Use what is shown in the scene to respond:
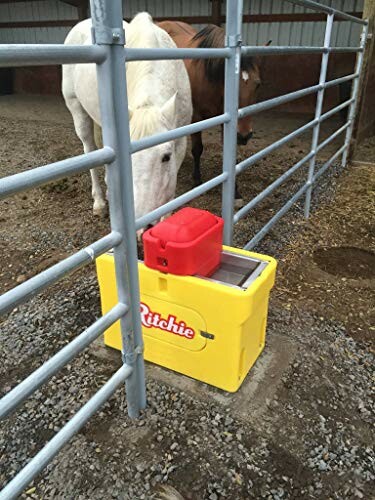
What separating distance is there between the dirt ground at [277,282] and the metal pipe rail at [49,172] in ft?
3.53

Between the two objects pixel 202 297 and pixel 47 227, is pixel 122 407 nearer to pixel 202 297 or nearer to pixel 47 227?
pixel 202 297

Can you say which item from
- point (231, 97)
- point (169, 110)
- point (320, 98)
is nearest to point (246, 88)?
point (320, 98)

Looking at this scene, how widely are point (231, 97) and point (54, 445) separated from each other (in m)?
1.58

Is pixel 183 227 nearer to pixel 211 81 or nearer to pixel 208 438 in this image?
pixel 208 438

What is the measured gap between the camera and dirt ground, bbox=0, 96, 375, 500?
1.51m

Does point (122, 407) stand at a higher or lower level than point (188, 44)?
lower

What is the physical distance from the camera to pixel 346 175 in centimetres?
476

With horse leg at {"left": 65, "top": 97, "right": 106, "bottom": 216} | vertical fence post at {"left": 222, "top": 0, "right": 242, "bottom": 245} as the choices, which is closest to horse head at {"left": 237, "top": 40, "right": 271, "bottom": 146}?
horse leg at {"left": 65, "top": 97, "right": 106, "bottom": 216}

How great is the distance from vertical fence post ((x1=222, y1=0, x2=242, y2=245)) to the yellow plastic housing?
0.96 feet

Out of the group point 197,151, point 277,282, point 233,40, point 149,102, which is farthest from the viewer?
point 197,151

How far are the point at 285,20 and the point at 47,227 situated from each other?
728 cm

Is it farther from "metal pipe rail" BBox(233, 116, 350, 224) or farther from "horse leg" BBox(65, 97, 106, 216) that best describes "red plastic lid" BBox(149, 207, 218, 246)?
"horse leg" BBox(65, 97, 106, 216)

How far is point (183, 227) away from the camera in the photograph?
1646mm

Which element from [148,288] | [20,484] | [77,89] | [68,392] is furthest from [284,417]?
[77,89]
